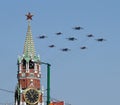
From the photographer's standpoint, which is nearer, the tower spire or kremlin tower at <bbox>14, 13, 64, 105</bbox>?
kremlin tower at <bbox>14, 13, 64, 105</bbox>

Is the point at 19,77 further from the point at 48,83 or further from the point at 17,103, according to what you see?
the point at 48,83

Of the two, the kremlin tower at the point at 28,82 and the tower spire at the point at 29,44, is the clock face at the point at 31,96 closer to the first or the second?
the kremlin tower at the point at 28,82

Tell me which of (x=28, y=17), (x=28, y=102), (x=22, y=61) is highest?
(x=28, y=17)

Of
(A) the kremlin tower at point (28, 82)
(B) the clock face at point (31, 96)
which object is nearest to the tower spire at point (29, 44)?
(A) the kremlin tower at point (28, 82)

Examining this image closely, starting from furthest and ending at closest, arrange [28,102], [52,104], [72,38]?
[28,102] → [52,104] → [72,38]

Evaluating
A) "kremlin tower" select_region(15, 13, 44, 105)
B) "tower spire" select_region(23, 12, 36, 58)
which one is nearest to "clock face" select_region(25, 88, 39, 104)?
"kremlin tower" select_region(15, 13, 44, 105)

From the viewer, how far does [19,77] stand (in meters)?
137

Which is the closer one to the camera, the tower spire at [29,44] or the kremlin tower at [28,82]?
the kremlin tower at [28,82]

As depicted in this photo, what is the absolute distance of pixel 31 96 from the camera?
13412 centimetres

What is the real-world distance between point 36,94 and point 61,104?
89693mm

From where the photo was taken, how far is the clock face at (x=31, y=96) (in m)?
133

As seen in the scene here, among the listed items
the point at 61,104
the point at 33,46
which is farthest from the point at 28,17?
the point at 61,104

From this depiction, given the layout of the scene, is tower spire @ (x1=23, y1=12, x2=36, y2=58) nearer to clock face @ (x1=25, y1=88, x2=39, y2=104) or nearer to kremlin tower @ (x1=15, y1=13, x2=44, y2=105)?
kremlin tower @ (x1=15, y1=13, x2=44, y2=105)

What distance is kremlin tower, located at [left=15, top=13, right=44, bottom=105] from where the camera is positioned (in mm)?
133250
